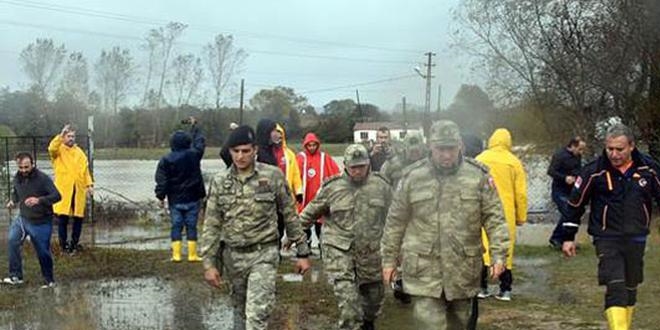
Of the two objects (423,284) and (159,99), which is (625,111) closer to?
(423,284)

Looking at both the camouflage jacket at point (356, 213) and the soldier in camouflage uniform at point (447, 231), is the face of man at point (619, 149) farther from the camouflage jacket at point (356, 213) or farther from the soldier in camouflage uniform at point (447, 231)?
the camouflage jacket at point (356, 213)

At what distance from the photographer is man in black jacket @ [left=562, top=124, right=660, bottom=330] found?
6.54 meters

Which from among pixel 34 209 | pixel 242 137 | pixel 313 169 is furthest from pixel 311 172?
pixel 242 137

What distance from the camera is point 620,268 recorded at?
6594mm

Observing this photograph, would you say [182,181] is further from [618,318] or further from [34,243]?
[618,318]

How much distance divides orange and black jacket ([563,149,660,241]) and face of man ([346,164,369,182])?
1.66 m

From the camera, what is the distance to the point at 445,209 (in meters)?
A: 5.64

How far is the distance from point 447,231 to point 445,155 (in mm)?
493

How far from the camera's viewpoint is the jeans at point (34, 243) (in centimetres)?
1001

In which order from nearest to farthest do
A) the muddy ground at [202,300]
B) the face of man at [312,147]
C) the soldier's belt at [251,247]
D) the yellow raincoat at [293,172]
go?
the soldier's belt at [251,247] < the muddy ground at [202,300] < the face of man at [312,147] < the yellow raincoat at [293,172]

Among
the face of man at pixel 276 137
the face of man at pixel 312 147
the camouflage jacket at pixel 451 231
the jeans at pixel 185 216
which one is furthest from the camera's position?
the jeans at pixel 185 216

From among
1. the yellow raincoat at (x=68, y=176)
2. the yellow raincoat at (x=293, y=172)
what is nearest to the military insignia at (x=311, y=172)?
the yellow raincoat at (x=293, y=172)

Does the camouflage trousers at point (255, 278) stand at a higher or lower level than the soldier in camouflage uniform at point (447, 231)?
lower

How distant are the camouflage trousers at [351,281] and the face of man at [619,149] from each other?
6.47 ft
